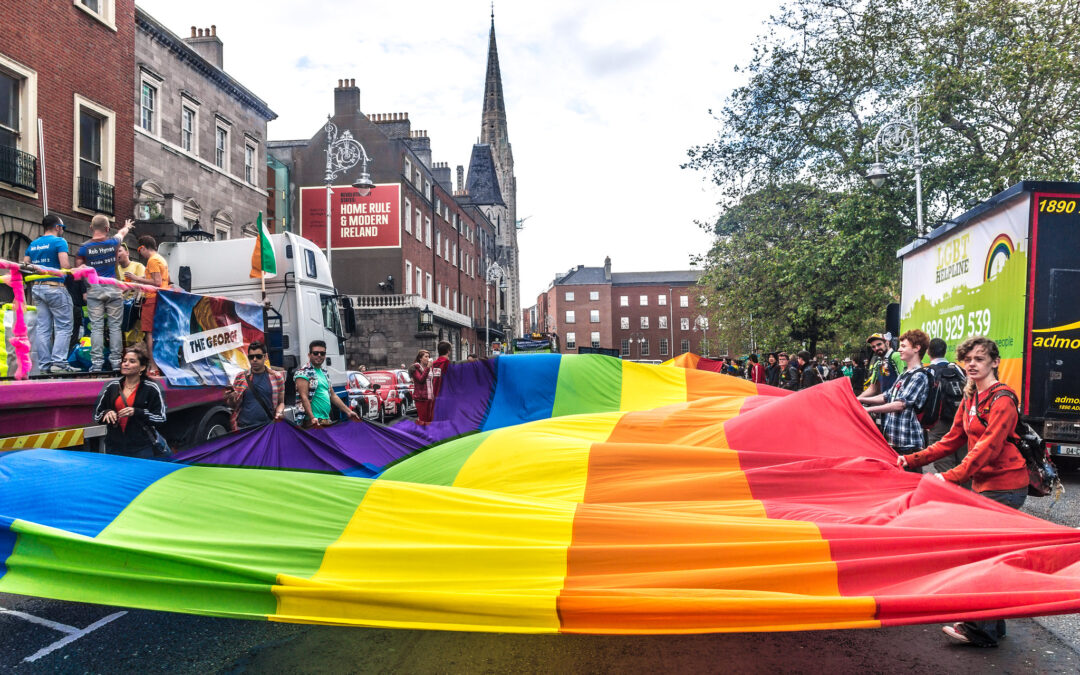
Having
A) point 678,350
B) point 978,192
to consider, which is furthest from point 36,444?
point 678,350

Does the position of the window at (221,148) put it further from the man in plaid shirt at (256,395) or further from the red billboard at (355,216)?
the man in plaid shirt at (256,395)

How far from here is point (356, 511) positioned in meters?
3.80

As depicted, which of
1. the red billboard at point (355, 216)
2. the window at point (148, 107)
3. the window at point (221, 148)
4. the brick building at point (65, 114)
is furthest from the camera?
the red billboard at point (355, 216)

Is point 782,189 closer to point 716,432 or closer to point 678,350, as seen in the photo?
point 716,432

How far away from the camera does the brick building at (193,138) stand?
21781 mm

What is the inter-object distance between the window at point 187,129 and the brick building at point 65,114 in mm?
4816

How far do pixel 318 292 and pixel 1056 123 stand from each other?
19.4m

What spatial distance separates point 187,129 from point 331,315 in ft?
48.6

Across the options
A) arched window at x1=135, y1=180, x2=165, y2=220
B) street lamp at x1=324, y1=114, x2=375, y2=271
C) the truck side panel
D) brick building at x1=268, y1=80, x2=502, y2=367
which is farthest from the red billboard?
the truck side panel

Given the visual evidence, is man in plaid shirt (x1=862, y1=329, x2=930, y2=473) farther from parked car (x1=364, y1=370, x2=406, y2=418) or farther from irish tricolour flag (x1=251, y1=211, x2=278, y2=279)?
parked car (x1=364, y1=370, x2=406, y2=418)

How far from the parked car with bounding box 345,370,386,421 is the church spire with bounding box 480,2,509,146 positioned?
7799 cm

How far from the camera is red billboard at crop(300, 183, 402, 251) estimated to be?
133ft

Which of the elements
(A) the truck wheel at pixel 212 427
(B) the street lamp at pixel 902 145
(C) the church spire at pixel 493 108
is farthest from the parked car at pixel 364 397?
(C) the church spire at pixel 493 108

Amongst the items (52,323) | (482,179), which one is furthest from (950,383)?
(482,179)
